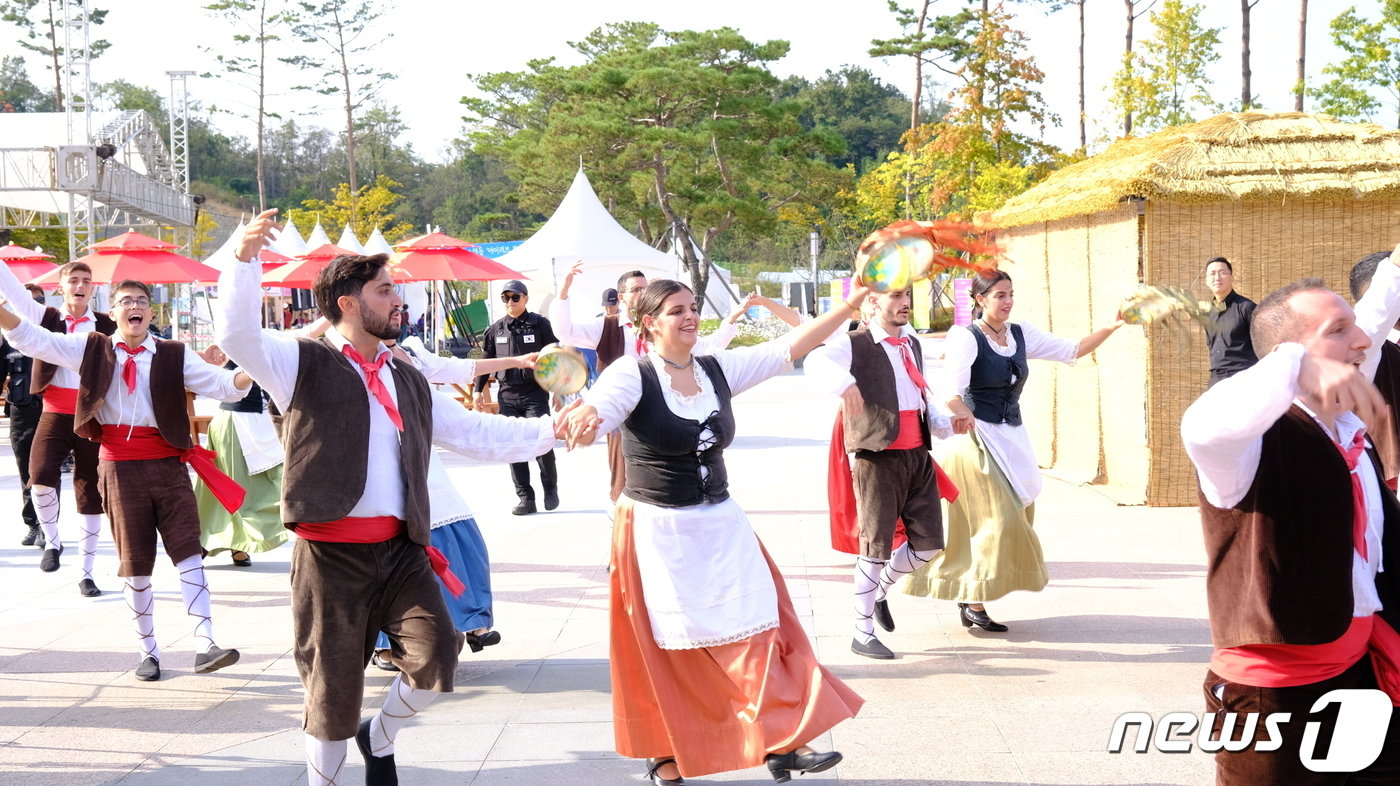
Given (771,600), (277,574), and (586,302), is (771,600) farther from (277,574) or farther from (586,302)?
(586,302)

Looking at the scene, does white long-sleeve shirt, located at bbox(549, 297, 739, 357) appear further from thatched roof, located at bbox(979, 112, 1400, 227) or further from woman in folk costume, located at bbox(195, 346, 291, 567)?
thatched roof, located at bbox(979, 112, 1400, 227)

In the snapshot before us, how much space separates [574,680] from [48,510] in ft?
16.1

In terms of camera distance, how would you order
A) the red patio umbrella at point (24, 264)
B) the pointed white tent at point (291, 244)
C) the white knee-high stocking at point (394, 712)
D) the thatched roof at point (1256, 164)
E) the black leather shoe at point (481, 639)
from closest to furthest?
1. the white knee-high stocking at point (394, 712)
2. the black leather shoe at point (481, 639)
3. the thatched roof at point (1256, 164)
4. the red patio umbrella at point (24, 264)
5. the pointed white tent at point (291, 244)

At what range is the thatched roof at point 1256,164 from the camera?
953cm

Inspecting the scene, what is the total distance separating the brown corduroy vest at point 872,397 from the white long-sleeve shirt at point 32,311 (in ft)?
13.4

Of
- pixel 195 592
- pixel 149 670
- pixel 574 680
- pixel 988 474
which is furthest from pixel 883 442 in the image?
pixel 149 670

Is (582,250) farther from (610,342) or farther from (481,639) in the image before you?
(481,639)

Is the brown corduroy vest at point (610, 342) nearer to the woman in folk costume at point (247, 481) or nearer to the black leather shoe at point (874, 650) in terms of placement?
the woman in folk costume at point (247, 481)

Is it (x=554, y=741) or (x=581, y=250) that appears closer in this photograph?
(x=554, y=741)

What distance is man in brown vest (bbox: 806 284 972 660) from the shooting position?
6027 millimetres

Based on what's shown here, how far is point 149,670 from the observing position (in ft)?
19.5

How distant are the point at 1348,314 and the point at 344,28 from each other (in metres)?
59.0

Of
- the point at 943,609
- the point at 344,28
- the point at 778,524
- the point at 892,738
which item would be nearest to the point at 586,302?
the point at 778,524

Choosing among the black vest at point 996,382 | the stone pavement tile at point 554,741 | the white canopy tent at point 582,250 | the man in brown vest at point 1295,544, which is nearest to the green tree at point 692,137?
the white canopy tent at point 582,250
